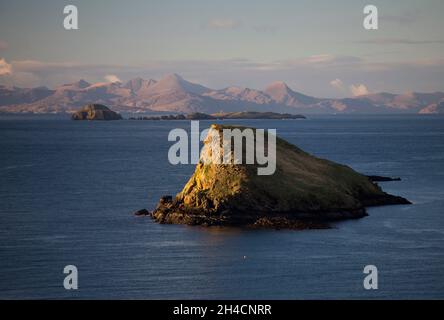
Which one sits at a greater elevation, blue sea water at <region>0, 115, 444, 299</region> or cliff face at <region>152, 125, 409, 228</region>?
cliff face at <region>152, 125, 409, 228</region>

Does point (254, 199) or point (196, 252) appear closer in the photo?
point (196, 252)

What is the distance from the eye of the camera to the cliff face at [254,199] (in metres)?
83.6

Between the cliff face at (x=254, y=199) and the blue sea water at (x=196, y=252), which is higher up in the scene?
the cliff face at (x=254, y=199)

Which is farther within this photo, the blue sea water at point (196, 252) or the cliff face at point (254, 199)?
the cliff face at point (254, 199)

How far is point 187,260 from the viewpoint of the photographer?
6888cm

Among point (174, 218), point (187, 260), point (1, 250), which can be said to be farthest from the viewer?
point (174, 218)

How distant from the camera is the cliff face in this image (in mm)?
83625

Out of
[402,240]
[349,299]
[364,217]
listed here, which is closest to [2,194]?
[364,217]

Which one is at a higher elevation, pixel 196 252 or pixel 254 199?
pixel 254 199

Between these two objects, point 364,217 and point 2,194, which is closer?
point 364,217

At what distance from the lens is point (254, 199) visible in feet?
277

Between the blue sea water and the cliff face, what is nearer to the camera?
the blue sea water
